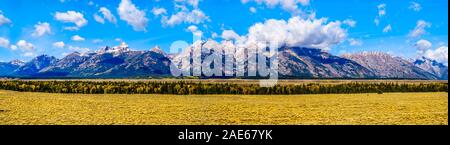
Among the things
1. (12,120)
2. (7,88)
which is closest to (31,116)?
(12,120)

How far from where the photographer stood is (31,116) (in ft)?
126

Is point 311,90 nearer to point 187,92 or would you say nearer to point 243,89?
point 243,89

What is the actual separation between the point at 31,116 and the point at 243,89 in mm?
82524

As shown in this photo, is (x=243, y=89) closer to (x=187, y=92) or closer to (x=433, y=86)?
(x=187, y=92)

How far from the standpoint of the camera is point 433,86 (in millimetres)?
140250

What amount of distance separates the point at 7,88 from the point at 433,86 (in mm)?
134884
